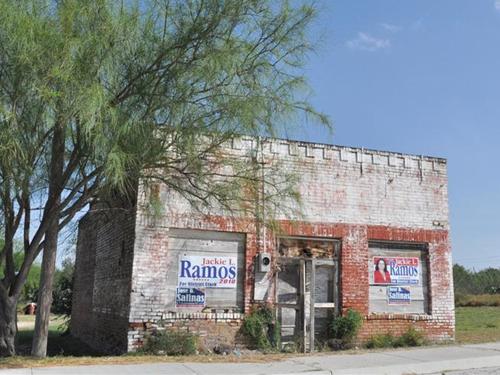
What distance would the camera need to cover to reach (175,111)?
998 cm

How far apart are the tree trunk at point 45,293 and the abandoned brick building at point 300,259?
1822mm

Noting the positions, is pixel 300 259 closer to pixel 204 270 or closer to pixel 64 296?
pixel 204 270

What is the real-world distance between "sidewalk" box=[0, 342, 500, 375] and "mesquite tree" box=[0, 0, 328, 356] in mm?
2435

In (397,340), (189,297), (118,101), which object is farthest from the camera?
(397,340)

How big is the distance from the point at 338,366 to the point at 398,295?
5771 millimetres

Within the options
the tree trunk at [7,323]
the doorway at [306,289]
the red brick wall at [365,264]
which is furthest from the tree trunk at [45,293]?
the doorway at [306,289]

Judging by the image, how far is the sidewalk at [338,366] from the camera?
9477 millimetres

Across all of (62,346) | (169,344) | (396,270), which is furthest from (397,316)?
(62,346)

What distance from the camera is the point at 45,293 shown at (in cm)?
1150

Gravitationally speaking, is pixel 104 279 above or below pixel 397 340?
above

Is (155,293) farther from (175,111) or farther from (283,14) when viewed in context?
(283,14)

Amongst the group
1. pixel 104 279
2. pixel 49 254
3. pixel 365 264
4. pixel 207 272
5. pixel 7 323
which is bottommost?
pixel 7 323

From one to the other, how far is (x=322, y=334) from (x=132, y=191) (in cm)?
598

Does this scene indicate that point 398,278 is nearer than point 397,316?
No
